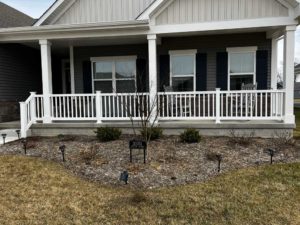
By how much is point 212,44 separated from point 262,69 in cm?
183

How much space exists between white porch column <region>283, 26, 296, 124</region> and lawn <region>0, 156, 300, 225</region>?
2572 millimetres

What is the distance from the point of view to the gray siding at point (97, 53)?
10.3m

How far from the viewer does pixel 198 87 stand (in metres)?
9.85

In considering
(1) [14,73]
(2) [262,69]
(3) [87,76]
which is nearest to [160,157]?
(2) [262,69]

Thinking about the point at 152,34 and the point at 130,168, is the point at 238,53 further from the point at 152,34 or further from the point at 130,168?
the point at 130,168

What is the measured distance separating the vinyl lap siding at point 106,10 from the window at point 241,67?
3706mm

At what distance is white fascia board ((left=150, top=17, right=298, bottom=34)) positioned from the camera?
7.68m

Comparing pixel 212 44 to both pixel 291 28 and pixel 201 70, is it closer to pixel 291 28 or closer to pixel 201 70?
pixel 201 70

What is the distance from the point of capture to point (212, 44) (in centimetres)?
976

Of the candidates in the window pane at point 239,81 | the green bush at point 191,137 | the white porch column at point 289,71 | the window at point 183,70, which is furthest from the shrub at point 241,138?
the window at point 183,70

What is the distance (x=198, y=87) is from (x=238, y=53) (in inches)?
67.6

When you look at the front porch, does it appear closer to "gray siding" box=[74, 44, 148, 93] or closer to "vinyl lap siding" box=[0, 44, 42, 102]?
"gray siding" box=[74, 44, 148, 93]

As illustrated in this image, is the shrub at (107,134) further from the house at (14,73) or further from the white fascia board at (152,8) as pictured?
the house at (14,73)

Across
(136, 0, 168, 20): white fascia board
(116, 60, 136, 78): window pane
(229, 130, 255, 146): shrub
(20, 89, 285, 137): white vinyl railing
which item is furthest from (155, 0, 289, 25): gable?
(229, 130, 255, 146): shrub
